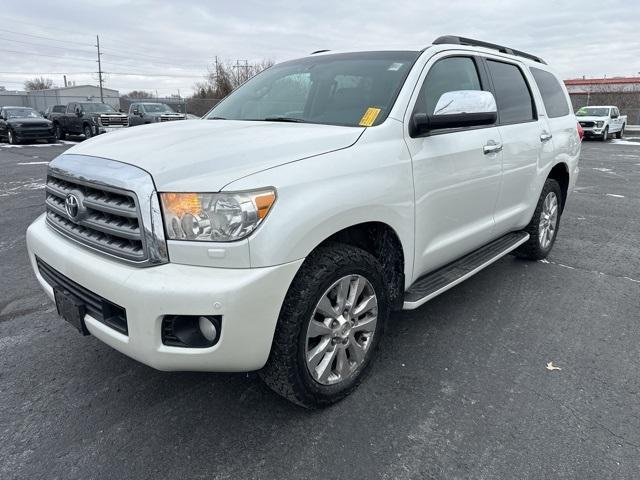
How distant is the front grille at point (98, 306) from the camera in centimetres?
220

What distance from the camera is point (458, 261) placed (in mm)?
3576

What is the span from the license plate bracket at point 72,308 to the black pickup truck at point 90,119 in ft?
62.9

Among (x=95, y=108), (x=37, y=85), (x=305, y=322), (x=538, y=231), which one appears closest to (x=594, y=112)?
(x=95, y=108)

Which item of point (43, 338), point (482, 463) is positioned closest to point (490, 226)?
point (482, 463)

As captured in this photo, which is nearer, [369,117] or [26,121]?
[369,117]

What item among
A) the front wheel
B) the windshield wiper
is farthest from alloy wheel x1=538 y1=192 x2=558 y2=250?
the front wheel

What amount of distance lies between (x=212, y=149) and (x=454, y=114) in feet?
4.63

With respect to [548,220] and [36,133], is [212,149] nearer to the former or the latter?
[548,220]

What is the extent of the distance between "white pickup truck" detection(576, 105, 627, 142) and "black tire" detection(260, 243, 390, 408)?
2471 cm

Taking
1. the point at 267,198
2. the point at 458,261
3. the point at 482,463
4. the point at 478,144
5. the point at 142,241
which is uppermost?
the point at 478,144

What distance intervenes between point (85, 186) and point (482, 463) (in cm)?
227

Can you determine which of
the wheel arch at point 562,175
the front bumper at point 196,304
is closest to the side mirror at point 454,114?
the front bumper at point 196,304

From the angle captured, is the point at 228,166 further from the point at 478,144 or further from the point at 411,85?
the point at 478,144

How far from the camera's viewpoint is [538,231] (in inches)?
188
